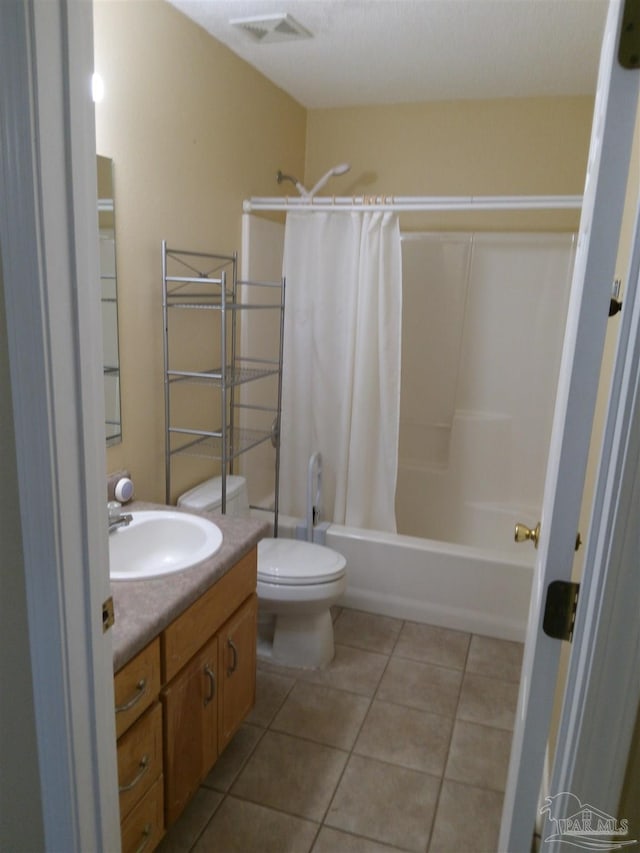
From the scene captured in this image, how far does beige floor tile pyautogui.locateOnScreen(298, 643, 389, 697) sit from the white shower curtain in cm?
65

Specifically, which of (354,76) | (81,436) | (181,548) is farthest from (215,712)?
(354,76)

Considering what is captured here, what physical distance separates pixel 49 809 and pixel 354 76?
115 inches

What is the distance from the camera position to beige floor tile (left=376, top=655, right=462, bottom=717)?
2.25 metres

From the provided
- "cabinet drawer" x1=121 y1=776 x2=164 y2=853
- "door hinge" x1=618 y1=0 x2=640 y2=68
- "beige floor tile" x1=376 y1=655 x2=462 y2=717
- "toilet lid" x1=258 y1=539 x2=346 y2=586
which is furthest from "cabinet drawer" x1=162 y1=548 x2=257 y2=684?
"door hinge" x1=618 y1=0 x2=640 y2=68

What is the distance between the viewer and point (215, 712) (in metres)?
1.72

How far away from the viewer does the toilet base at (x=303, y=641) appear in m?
2.42

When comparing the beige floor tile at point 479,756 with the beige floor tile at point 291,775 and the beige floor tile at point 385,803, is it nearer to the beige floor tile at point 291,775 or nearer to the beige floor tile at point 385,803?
the beige floor tile at point 385,803

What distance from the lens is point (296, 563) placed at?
2350 mm

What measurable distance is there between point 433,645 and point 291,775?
925 mm

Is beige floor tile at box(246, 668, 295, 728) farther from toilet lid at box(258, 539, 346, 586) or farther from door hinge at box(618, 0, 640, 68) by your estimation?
door hinge at box(618, 0, 640, 68)

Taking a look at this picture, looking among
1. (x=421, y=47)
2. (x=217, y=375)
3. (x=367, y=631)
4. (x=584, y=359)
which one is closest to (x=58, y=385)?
(x=584, y=359)

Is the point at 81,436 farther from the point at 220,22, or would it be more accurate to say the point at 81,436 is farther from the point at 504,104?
the point at 504,104

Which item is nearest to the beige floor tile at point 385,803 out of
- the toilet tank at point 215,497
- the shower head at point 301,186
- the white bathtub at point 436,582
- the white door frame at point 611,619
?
the white bathtub at point 436,582

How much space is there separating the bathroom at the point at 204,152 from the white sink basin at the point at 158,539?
309 mm
